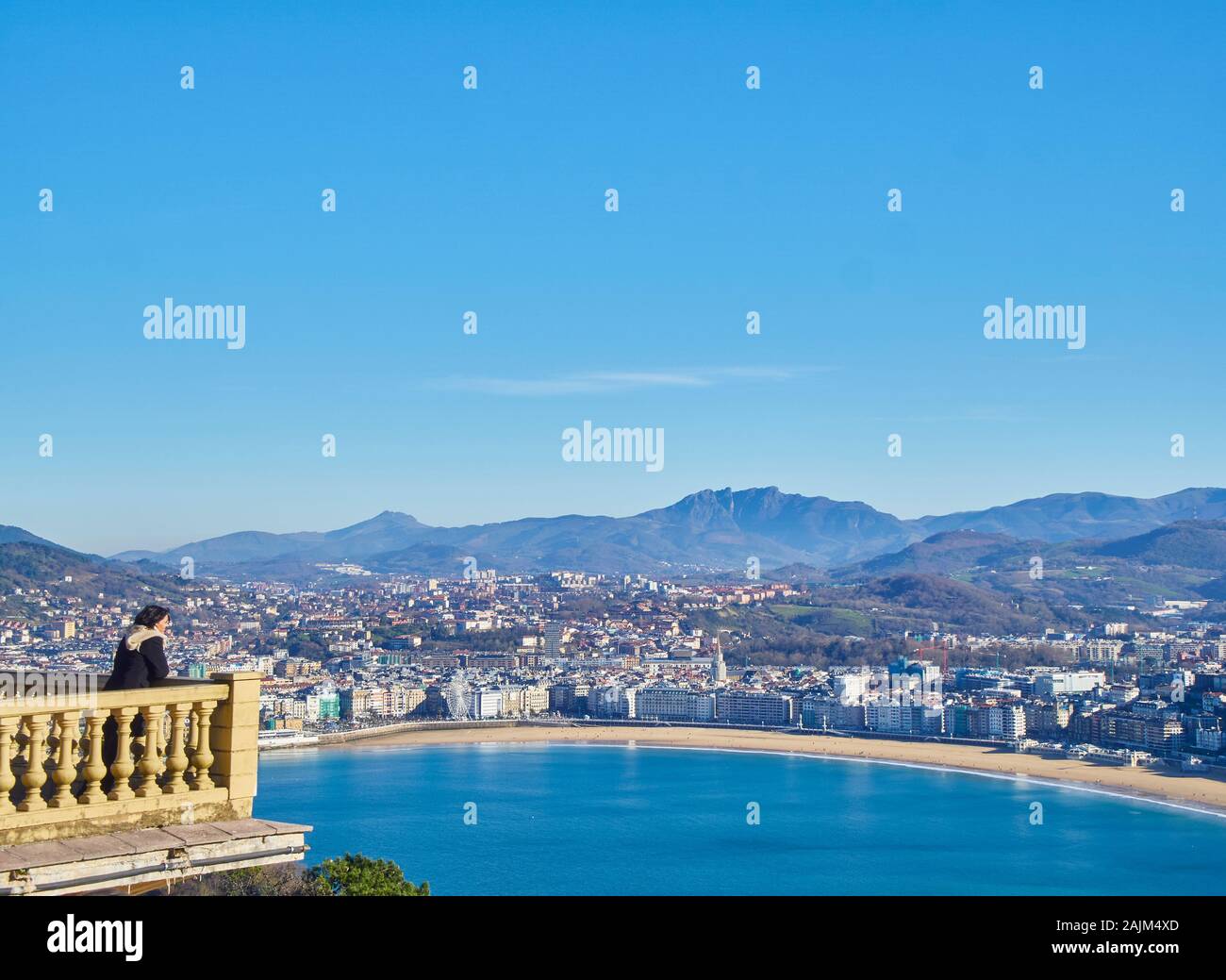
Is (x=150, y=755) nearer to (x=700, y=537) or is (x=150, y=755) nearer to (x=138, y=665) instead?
(x=138, y=665)

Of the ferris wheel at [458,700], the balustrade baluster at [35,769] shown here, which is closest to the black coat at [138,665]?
the balustrade baluster at [35,769]

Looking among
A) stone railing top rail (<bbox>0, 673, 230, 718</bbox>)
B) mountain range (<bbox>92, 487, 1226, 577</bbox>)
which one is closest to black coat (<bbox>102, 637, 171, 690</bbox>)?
stone railing top rail (<bbox>0, 673, 230, 718</bbox>)

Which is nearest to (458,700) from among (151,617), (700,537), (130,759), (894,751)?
(894,751)

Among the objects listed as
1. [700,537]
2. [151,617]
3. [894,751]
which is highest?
[700,537]

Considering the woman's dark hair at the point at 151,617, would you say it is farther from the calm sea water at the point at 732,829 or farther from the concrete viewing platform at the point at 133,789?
the calm sea water at the point at 732,829
